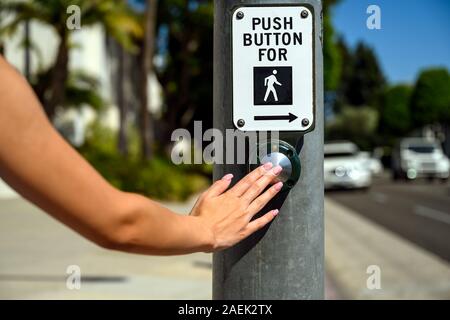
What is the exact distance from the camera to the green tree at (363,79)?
109 metres

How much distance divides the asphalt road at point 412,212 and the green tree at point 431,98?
47577mm

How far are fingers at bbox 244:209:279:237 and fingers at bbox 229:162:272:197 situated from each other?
72 mm

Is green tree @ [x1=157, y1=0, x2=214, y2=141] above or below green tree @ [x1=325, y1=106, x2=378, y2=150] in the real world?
below

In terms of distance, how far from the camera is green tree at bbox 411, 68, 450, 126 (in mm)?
74500

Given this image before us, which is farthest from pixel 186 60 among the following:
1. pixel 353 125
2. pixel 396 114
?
pixel 353 125

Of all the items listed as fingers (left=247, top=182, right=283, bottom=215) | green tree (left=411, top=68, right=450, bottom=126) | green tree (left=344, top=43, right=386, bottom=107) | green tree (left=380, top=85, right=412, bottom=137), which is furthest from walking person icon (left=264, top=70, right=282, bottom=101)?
green tree (left=344, top=43, right=386, bottom=107)

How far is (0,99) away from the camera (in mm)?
1074

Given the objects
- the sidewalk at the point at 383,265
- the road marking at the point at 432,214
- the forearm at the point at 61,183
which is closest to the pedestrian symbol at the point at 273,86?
the forearm at the point at 61,183

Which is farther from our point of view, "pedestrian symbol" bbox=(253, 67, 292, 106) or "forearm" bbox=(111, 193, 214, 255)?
"pedestrian symbol" bbox=(253, 67, 292, 106)

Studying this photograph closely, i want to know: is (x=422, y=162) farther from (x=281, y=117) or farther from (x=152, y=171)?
(x=281, y=117)

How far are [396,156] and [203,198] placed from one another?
A: 1561 inches

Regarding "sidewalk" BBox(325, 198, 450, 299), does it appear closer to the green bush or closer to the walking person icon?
the walking person icon
